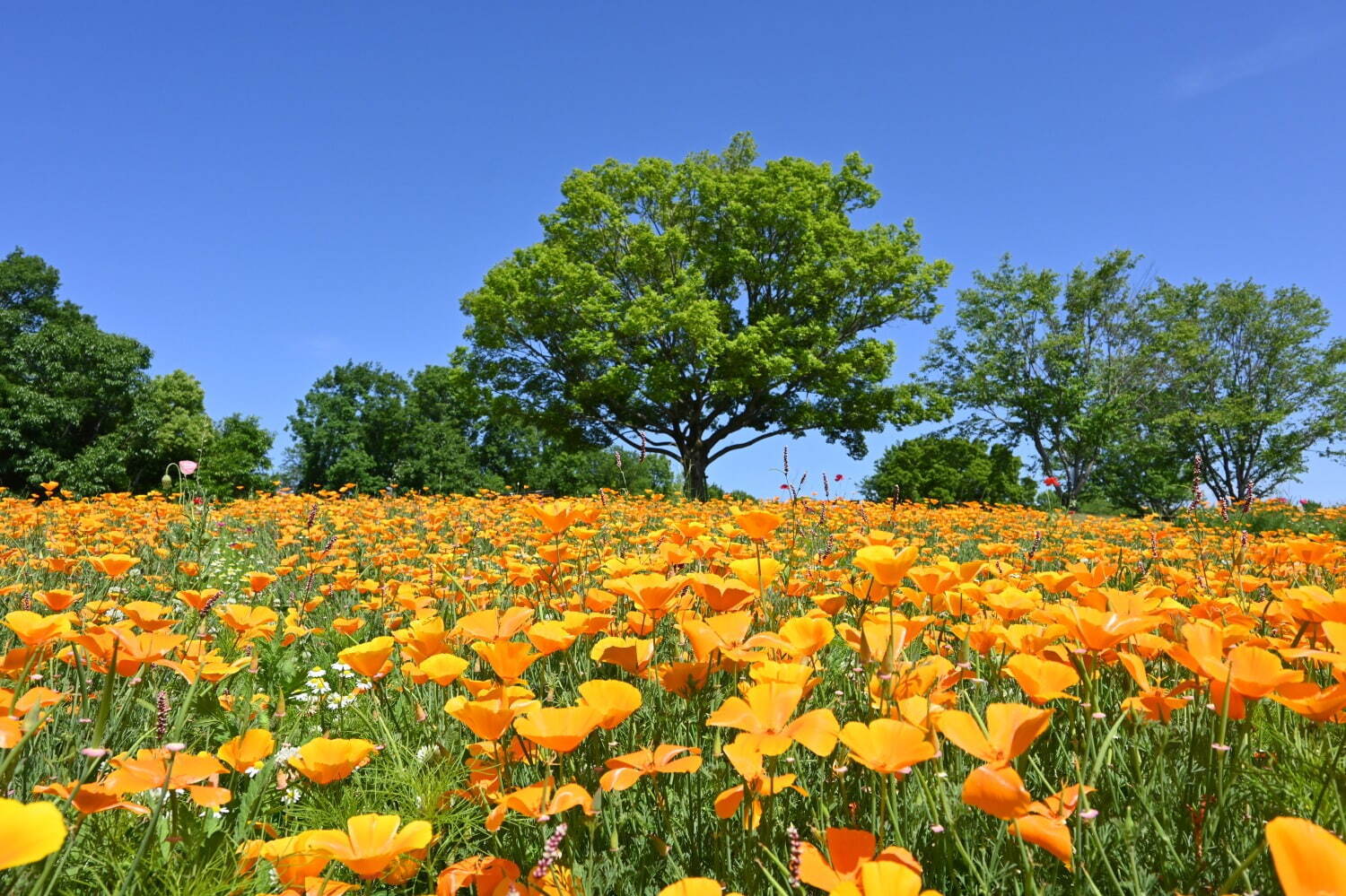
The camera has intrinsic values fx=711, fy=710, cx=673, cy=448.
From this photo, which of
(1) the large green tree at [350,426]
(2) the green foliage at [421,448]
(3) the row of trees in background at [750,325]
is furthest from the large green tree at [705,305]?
(1) the large green tree at [350,426]

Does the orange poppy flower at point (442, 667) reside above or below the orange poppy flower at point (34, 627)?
below

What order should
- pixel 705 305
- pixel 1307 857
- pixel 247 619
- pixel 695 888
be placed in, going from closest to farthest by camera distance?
pixel 1307 857, pixel 695 888, pixel 247 619, pixel 705 305

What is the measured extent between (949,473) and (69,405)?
107 ft

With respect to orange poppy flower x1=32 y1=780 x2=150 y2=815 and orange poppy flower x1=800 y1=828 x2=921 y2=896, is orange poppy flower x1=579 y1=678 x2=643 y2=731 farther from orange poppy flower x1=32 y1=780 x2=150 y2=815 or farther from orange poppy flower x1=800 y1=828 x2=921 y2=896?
orange poppy flower x1=32 y1=780 x2=150 y2=815

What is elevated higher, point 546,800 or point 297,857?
point 546,800

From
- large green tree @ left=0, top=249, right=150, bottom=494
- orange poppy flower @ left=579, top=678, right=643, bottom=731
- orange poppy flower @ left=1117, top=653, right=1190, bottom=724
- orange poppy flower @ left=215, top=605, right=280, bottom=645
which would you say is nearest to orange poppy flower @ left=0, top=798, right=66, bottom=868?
orange poppy flower @ left=579, top=678, right=643, bottom=731

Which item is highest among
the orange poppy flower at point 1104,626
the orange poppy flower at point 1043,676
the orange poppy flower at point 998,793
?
the orange poppy flower at point 1104,626

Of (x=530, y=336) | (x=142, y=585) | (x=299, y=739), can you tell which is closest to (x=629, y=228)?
(x=530, y=336)

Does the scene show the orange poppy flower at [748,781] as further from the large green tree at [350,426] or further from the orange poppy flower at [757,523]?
the large green tree at [350,426]

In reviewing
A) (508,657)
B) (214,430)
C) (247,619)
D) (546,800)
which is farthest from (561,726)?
(214,430)

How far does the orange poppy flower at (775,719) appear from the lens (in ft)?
3.28

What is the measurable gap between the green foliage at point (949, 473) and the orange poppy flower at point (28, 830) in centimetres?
2588

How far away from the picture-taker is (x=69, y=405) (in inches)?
1002

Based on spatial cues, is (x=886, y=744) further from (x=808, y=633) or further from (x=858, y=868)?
(x=808, y=633)
